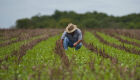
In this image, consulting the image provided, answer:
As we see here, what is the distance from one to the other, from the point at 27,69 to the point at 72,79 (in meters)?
1.60

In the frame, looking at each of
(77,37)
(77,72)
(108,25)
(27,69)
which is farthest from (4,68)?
(108,25)

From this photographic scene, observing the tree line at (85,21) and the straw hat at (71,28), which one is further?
the tree line at (85,21)

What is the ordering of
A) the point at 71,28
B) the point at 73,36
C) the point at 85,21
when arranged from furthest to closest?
the point at 85,21, the point at 73,36, the point at 71,28

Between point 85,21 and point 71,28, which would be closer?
point 71,28

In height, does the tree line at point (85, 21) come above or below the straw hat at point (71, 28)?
below

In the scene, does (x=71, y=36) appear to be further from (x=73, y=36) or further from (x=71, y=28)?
(x=71, y=28)

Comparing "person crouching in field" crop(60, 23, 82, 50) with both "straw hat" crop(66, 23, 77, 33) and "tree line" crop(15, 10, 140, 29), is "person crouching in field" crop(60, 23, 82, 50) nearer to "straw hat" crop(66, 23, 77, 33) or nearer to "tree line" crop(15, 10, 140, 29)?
"straw hat" crop(66, 23, 77, 33)

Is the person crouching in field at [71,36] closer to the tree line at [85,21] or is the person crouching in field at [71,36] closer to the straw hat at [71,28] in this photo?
the straw hat at [71,28]

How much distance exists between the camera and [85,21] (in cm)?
6756

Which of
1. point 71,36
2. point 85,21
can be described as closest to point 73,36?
point 71,36

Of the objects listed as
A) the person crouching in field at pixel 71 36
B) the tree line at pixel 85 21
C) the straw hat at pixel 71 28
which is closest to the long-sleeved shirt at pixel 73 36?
the person crouching in field at pixel 71 36

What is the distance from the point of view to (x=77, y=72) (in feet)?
13.7

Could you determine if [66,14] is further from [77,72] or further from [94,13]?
[77,72]

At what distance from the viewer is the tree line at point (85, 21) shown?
61.3 m
